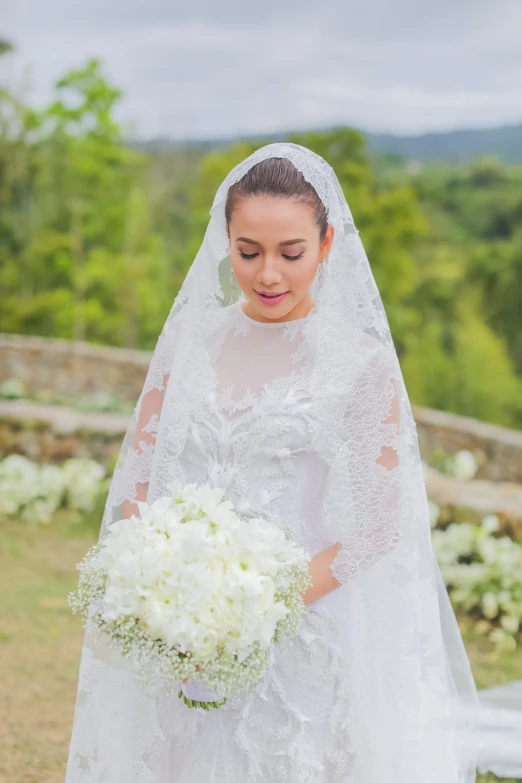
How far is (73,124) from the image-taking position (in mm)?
18094

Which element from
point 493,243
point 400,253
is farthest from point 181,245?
point 493,243

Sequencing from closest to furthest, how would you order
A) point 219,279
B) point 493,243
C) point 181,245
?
1. point 219,279
2. point 493,243
3. point 181,245

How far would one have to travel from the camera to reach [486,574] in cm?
558

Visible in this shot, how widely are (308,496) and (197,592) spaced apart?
60 centimetres

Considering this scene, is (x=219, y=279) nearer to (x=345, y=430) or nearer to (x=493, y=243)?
(x=345, y=430)

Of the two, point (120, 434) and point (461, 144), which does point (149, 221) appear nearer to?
point (461, 144)

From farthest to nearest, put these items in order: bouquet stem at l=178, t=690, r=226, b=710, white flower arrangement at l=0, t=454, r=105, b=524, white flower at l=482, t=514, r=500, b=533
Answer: white flower arrangement at l=0, t=454, r=105, b=524 → white flower at l=482, t=514, r=500, b=533 → bouquet stem at l=178, t=690, r=226, b=710

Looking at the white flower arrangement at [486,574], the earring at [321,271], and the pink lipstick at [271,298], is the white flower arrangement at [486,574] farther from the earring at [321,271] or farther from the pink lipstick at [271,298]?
the pink lipstick at [271,298]

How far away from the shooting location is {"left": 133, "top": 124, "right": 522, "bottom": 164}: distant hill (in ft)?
64.0

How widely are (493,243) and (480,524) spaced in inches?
524

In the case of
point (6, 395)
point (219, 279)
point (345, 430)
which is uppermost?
point (6, 395)

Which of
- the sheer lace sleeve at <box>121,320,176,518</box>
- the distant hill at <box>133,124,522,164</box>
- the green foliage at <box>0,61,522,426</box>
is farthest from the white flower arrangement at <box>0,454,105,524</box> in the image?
the distant hill at <box>133,124,522,164</box>

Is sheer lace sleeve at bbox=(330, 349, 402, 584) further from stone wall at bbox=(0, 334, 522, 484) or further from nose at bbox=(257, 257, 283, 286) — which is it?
stone wall at bbox=(0, 334, 522, 484)

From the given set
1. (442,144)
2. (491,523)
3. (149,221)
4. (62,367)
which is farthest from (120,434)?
(442,144)
